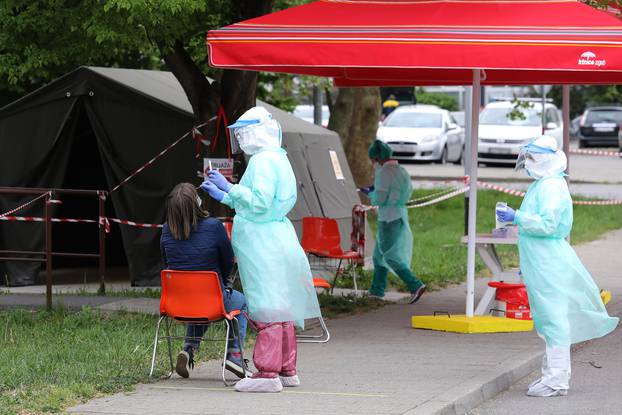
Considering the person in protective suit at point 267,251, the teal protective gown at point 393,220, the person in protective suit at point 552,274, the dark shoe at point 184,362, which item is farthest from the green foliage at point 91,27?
the person in protective suit at point 552,274

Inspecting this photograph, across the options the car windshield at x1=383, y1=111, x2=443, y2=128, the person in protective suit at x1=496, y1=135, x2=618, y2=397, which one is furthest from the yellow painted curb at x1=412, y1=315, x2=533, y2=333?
the car windshield at x1=383, y1=111, x2=443, y2=128

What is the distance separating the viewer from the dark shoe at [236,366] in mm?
8914

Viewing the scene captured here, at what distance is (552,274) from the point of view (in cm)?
909

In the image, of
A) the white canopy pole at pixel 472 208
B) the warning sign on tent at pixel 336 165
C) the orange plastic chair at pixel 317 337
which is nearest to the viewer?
the orange plastic chair at pixel 317 337

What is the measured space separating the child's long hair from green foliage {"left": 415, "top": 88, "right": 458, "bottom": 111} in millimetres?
47967

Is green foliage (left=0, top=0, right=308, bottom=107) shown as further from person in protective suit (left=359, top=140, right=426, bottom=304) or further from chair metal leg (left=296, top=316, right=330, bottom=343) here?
chair metal leg (left=296, top=316, right=330, bottom=343)

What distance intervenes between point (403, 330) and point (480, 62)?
2.72 m

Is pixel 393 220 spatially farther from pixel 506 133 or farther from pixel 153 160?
Result: pixel 506 133

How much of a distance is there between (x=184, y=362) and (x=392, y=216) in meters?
5.36

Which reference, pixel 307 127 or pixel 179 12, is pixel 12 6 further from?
pixel 307 127

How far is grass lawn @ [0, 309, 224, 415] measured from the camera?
8.33 m

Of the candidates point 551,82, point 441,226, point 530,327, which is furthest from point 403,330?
point 441,226

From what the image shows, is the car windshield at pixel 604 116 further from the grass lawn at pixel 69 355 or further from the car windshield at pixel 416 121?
the grass lawn at pixel 69 355

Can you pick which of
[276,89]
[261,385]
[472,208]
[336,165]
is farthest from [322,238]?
A: [276,89]
